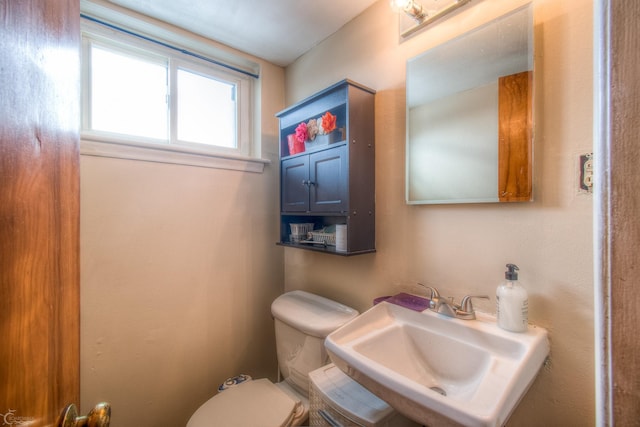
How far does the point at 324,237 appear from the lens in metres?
1.40

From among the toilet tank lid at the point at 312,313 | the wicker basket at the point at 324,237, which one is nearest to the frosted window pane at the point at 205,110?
the wicker basket at the point at 324,237

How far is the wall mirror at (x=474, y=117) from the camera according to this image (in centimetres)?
86

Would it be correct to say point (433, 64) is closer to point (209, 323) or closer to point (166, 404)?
point (209, 323)

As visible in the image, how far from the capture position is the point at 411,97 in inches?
44.7

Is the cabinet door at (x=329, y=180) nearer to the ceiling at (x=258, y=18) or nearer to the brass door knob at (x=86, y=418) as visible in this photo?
the ceiling at (x=258, y=18)

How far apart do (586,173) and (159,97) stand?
183 cm

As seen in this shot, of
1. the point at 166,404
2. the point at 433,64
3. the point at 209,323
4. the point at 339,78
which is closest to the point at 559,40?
the point at 433,64

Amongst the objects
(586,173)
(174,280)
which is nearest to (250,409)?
(174,280)

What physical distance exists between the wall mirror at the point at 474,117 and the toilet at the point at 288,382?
2.23ft

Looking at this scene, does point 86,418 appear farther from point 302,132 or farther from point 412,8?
point 412,8

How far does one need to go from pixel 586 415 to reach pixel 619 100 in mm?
934

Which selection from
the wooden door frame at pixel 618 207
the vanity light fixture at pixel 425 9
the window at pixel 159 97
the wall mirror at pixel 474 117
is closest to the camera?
the wooden door frame at pixel 618 207

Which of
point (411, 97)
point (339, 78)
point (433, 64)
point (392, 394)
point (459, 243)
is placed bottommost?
point (392, 394)

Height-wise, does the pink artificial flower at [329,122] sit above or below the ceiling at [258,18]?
below
